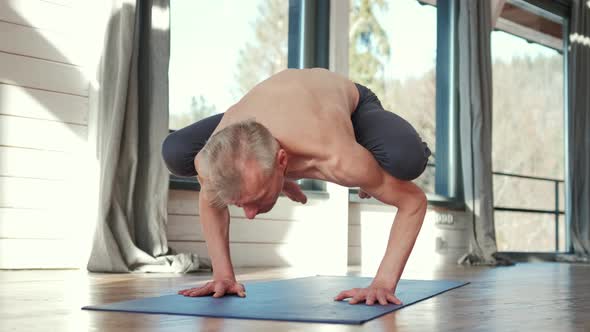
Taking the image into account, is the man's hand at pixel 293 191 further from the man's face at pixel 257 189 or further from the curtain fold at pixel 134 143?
the curtain fold at pixel 134 143

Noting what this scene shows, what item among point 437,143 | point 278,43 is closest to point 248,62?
point 278,43

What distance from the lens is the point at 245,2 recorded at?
4961 mm

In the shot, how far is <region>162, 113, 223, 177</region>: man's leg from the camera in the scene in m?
2.29

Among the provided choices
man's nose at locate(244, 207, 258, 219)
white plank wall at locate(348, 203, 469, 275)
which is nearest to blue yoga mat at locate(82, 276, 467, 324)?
man's nose at locate(244, 207, 258, 219)

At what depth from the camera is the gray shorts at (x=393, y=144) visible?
2070 millimetres

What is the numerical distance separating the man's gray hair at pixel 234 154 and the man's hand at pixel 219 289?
0.41 meters

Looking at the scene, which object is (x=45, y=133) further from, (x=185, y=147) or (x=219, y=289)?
(x=219, y=289)

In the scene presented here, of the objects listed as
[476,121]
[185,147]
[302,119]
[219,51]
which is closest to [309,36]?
[219,51]

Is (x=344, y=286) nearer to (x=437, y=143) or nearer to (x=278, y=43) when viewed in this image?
(x=278, y=43)

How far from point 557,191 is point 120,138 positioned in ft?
16.4

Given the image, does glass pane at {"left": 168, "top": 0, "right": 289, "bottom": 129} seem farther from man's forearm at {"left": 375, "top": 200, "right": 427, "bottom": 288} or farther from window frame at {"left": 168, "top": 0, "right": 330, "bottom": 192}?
man's forearm at {"left": 375, "top": 200, "right": 427, "bottom": 288}

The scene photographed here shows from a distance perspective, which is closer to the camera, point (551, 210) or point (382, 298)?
point (382, 298)

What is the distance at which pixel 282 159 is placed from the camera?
6.28ft

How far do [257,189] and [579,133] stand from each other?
237 inches
